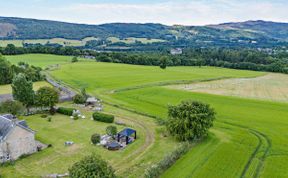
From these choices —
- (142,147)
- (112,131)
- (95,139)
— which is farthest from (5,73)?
(142,147)

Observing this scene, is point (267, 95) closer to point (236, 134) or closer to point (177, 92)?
point (177, 92)

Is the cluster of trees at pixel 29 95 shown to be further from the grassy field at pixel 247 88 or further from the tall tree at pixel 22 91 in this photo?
the grassy field at pixel 247 88

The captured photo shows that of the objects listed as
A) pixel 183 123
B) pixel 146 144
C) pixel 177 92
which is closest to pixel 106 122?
pixel 146 144

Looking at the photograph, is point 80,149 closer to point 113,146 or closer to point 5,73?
point 113,146

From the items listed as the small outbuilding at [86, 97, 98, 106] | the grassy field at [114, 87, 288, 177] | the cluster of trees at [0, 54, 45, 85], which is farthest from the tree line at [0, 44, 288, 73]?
the small outbuilding at [86, 97, 98, 106]

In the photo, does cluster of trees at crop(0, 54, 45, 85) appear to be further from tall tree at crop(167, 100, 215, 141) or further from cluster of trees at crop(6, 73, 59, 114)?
tall tree at crop(167, 100, 215, 141)

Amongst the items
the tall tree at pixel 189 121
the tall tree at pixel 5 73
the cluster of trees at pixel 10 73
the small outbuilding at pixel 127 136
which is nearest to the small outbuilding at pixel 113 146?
the small outbuilding at pixel 127 136
